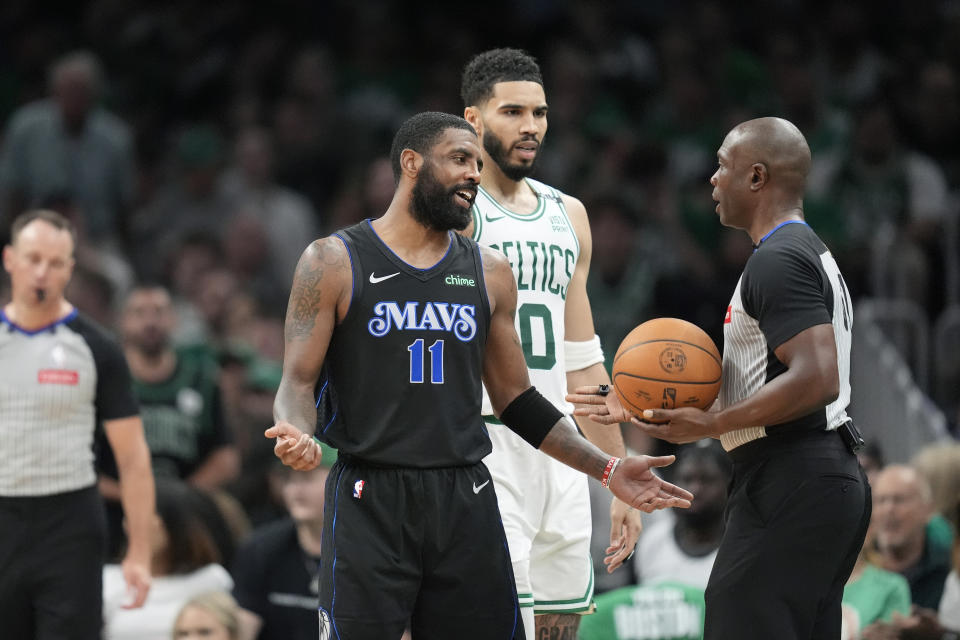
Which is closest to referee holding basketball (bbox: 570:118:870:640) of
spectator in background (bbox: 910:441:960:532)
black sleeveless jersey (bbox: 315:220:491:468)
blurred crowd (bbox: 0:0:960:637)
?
black sleeveless jersey (bbox: 315:220:491:468)

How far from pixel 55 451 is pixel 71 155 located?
5839mm

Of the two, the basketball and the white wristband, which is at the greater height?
the white wristband

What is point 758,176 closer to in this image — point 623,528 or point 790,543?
point 790,543

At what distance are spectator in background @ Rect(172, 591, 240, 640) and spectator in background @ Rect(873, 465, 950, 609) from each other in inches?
144

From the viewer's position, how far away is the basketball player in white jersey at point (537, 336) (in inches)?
237

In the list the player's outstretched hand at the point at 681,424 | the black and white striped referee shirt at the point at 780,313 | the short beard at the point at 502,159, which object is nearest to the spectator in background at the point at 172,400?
the short beard at the point at 502,159

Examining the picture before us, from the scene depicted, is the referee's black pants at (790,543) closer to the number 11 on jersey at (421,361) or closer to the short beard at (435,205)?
the number 11 on jersey at (421,361)

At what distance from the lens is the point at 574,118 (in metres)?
13.6

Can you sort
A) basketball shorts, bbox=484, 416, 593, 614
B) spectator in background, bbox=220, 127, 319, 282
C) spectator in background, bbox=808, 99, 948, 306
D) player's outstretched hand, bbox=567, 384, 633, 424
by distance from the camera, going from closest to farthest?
player's outstretched hand, bbox=567, 384, 633, 424
basketball shorts, bbox=484, 416, 593, 614
spectator in background, bbox=808, 99, 948, 306
spectator in background, bbox=220, 127, 319, 282

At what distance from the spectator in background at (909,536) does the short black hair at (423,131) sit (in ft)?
13.2

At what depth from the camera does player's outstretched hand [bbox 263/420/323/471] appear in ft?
15.3

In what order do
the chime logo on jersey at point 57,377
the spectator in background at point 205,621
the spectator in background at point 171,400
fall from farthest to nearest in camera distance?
the spectator in background at point 171,400
the spectator in background at point 205,621
the chime logo on jersey at point 57,377

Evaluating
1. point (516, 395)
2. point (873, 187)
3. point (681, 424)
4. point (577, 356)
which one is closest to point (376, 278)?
point (516, 395)

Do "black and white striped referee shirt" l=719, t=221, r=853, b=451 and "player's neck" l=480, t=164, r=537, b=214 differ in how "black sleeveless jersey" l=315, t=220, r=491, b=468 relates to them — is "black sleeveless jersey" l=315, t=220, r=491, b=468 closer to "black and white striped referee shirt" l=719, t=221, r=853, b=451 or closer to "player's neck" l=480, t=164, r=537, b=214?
"black and white striped referee shirt" l=719, t=221, r=853, b=451
